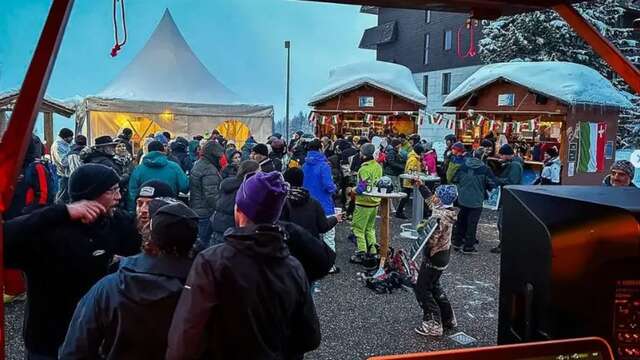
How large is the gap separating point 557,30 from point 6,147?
20.7m

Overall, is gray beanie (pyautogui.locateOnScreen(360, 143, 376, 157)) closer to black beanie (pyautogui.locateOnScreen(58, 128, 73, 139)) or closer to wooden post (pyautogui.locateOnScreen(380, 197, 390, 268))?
wooden post (pyautogui.locateOnScreen(380, 197, 390, 268))

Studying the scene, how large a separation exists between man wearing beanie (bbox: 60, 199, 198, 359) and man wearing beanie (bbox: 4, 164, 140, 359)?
1.70 feet

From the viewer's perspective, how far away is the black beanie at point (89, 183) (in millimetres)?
2684

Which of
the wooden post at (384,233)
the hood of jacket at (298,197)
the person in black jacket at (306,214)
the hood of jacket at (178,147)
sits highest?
the hood of jacket at (178,147)

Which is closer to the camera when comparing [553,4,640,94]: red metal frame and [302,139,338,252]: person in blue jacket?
[553,4,640,94]: red metal frame

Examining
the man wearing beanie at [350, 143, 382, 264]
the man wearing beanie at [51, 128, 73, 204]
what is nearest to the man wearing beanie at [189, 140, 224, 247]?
the man wearing beanie at [350, 143, 382, 264]

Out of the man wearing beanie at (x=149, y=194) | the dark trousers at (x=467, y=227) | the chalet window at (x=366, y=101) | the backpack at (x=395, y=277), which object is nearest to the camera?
the man wearing beanie at (x=149, y=194)

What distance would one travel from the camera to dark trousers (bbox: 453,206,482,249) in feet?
27.6

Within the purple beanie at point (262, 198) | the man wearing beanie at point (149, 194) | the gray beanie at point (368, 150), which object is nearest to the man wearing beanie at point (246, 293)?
the purple beanie at point (262, 198)

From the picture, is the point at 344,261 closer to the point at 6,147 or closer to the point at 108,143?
the point at 108,143

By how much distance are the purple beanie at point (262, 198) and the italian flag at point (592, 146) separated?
13.7m

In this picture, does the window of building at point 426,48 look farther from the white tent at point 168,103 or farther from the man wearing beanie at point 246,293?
the man wearing beanie at point 246,293

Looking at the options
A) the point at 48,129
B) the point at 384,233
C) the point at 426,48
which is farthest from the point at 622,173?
the point at 426,48

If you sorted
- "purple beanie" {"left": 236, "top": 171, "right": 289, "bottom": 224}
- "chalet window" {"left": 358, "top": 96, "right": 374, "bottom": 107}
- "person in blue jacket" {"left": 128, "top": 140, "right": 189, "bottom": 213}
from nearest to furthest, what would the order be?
1. "purple beanie" {"left": 236, "top": 171, "right": 289, "bottom": 224}
2. "person in blue jacket" {"left": 128, "top": 140, "right": 189, "bottom": 213}
3. "chalet window" {"left": 358, "top": 96, "right": 374, "bottom": 107}
